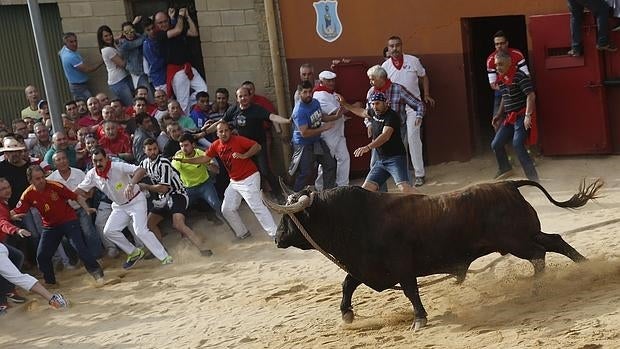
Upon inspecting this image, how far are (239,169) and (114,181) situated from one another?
1.45 m

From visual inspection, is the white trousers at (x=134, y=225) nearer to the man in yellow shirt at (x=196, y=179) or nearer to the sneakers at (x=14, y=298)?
the man in yellow shirt at (x=196, y=179)

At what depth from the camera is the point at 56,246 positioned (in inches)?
538

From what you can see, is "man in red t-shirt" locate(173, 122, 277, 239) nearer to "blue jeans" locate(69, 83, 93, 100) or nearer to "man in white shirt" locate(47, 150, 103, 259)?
"man in white shirt" locate(47, 150, 103, 259)

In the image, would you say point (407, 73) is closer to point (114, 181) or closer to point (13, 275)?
point (114, 181)

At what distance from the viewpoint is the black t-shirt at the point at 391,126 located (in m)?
12.5

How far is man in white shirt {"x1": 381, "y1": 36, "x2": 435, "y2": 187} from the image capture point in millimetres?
14484

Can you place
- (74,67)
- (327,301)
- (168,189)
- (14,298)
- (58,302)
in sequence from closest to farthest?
1. (327,301)
2. (58,302)
3. (14,298)
4. (168,189)
5. (74,67)

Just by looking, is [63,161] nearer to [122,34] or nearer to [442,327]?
[122,34]

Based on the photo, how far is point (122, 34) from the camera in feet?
53.3

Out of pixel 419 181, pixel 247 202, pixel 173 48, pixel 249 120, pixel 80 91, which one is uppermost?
pixel 173 48

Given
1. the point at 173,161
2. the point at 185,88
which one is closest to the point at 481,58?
the point at 185,88

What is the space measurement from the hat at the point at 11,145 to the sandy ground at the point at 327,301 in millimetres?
1595

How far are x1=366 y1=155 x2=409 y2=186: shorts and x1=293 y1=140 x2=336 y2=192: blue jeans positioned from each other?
1605 millimetres

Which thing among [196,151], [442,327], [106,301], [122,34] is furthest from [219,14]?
[442,327]
